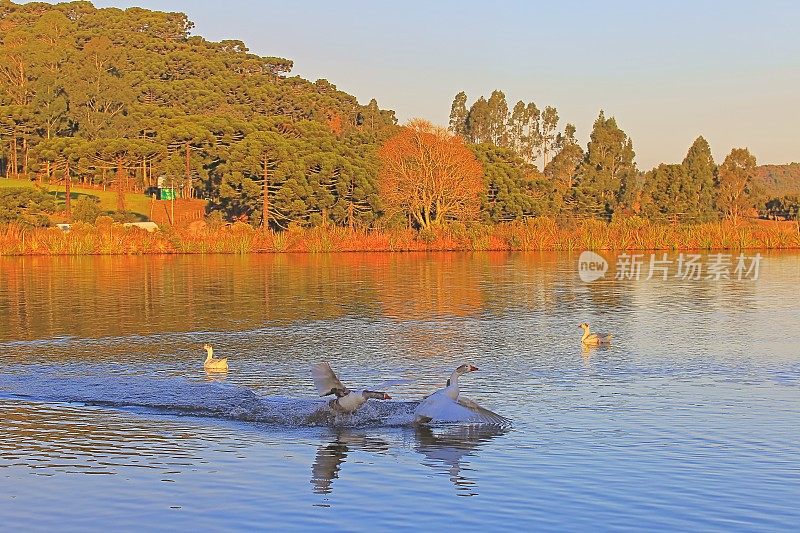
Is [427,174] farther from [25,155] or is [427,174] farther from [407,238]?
[25,155]

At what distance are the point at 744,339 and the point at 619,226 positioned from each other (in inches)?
1969

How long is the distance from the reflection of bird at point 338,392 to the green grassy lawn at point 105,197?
69.0m

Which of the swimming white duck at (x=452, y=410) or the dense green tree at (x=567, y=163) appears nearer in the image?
the swimming white duck at (x=452, y=410)

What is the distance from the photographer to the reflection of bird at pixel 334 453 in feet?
39.1

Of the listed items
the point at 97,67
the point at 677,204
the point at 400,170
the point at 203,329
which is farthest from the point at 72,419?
the point at 97,67

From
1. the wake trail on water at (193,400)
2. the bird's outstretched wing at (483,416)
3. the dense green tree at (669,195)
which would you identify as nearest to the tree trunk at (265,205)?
the dense green tree at (669,195)

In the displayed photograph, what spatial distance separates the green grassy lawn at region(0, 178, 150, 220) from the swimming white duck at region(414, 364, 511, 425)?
69.7m

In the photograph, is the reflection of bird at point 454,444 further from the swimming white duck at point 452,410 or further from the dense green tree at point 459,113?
the dense green tree at point 459,113

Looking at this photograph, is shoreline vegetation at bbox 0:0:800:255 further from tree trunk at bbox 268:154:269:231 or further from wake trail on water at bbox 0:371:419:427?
wake trail on water at bbox 0:371:419:427

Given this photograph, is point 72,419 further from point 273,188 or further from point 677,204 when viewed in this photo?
point 677,204

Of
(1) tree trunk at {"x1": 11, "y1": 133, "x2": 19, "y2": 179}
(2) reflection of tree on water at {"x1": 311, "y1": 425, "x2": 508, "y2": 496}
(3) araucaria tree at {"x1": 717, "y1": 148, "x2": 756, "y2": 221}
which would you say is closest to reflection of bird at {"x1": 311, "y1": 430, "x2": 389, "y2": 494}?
(2) reflection of tree on water at {"x1": 311, "y1": 425, "x2": 508, "y2": 496}

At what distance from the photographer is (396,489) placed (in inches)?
455

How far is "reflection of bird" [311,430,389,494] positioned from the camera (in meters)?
11.9

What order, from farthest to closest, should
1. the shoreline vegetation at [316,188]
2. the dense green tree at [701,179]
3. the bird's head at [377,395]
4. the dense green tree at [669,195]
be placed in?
the dense green tree at [701,179] → the dense green tree at [669,195] → the shoreline vegetation at [316,188] → the bird's head at [377,395]
